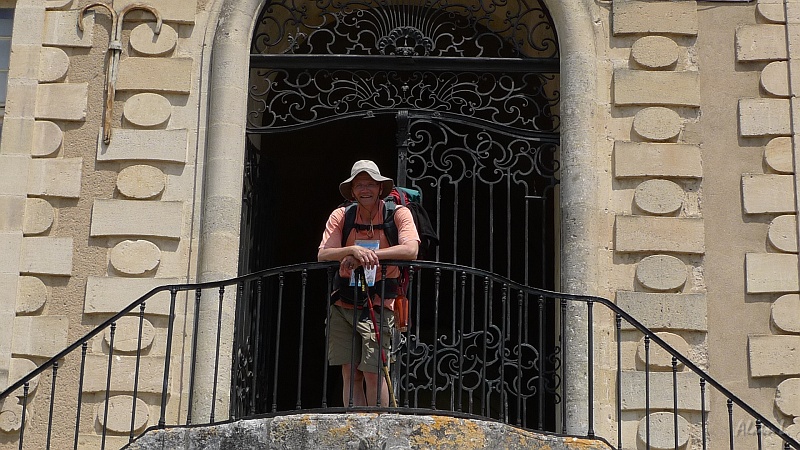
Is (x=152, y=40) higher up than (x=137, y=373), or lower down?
higher up

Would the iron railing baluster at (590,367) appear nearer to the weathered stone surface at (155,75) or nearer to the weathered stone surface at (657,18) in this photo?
the weathered stone surface at (657,18)

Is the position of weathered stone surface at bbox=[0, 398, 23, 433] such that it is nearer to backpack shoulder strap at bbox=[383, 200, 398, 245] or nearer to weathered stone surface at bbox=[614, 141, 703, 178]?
backpack shoulder strap at bbox=[383, 200, 398, 245]

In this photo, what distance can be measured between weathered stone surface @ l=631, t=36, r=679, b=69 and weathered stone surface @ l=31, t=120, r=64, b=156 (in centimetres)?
367

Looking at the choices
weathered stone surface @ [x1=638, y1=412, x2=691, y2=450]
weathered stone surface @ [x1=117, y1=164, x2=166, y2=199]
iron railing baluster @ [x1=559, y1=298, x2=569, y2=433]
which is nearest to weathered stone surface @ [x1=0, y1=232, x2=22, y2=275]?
weathered stone surface @ [x1=117, y1=164, x2=166, y2=199]

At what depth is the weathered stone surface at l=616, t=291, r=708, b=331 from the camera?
8.99 meters

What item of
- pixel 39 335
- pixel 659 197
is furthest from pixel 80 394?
pixel 659 197

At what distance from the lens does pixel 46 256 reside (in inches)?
362

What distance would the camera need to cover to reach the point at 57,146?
9.40 m

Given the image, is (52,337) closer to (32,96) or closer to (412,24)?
(32,96)

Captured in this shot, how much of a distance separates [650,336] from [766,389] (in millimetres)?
1027

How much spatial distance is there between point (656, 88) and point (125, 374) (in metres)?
3.74

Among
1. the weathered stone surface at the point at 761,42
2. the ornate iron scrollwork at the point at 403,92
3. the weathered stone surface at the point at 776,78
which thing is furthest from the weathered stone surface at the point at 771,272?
the ornate iron scrollwork at the point at 403,92

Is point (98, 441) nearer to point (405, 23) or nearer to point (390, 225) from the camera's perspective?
point (390, 225)

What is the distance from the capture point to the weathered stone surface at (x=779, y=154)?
30.5ft
